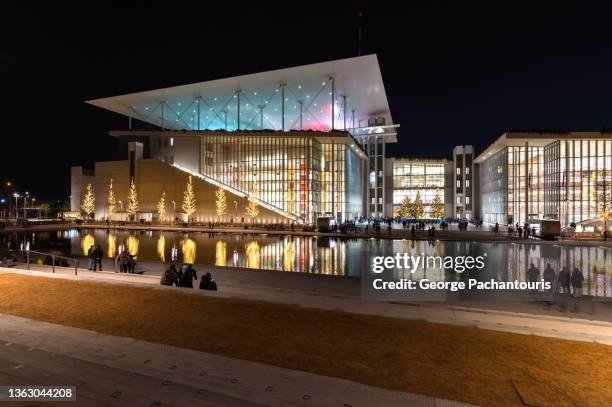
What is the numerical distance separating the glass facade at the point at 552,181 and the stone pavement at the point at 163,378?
→ 167 feet

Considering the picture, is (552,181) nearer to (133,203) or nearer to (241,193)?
(241,193)

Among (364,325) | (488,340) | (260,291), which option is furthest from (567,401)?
(260,291)

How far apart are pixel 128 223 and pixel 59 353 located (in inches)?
2292

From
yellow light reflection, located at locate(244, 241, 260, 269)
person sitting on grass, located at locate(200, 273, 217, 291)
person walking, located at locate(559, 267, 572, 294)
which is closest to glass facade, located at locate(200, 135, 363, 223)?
yellow light reflection, located at locate(244, 241, 260, 269)

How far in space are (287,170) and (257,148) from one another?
22.4 feet

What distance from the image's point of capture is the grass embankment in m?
4.98

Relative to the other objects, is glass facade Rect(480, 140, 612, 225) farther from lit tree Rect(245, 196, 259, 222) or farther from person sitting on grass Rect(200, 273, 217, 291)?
person sitting on grass Rect(200, 273, 217, 291)

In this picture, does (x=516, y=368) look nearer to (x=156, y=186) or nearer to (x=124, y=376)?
(x=124, y=376)

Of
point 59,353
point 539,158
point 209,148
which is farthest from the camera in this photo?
point 209,148

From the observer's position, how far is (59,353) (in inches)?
241

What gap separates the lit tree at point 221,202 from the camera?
54.6m

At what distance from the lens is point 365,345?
21.5 feet

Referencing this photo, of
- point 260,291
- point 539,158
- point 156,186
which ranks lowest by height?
point 260,291

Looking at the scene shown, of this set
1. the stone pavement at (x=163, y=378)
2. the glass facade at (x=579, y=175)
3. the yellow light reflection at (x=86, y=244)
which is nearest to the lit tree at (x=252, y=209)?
the yellow light reflection at (x=86, y=244)
